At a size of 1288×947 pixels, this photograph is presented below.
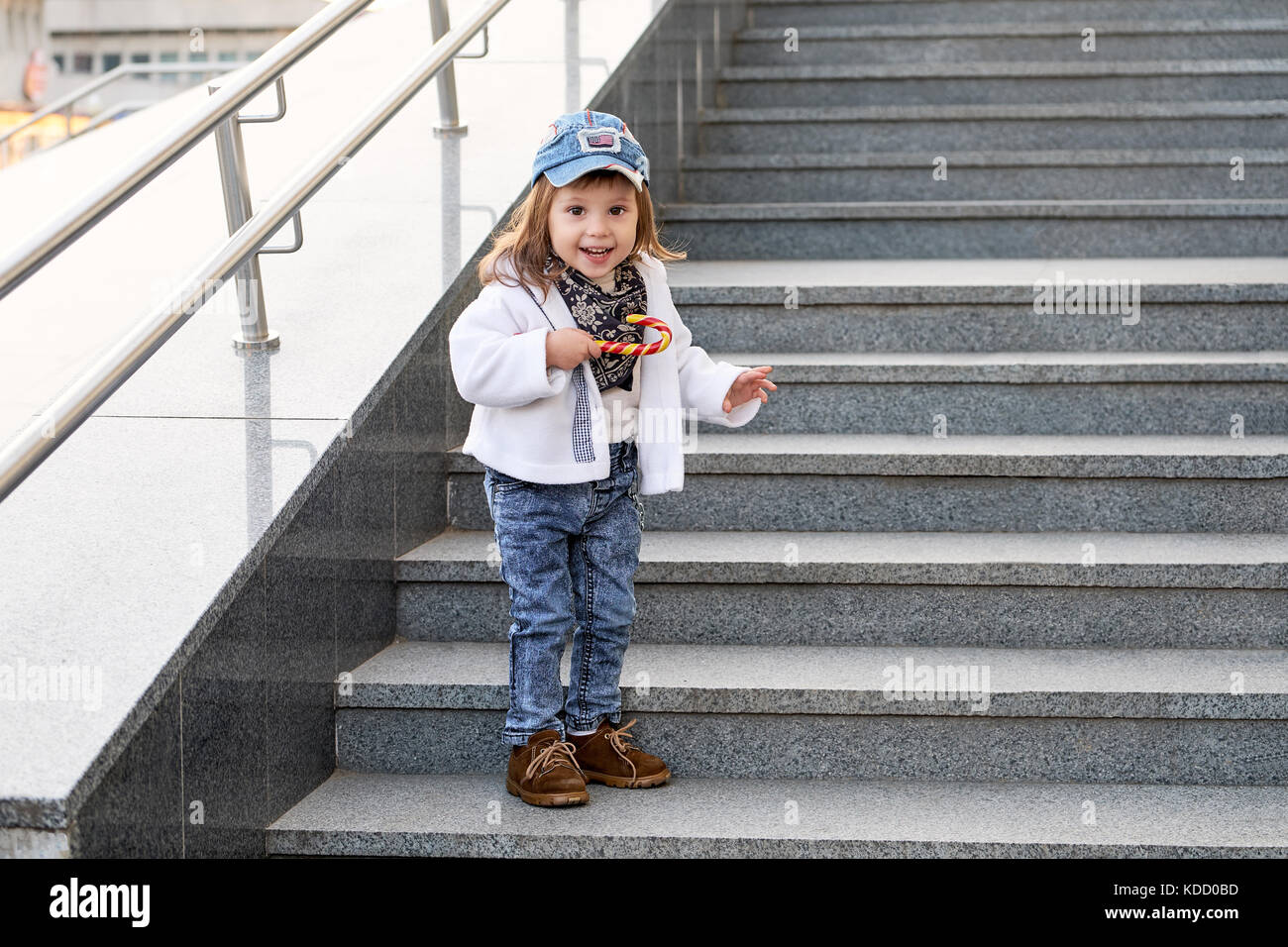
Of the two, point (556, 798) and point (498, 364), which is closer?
point (498, 364)

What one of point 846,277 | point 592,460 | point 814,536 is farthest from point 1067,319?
point 592,460

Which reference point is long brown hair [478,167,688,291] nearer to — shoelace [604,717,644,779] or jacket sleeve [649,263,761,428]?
jacket sleeve [649,263,761,428]

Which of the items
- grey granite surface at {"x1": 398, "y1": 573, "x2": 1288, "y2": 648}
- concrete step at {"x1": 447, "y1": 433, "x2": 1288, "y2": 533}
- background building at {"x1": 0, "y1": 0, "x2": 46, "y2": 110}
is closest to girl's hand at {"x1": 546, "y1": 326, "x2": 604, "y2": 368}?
grey granite surface at {"x1": 398, "y1": 573, "x2": 1288, "y2": 648}

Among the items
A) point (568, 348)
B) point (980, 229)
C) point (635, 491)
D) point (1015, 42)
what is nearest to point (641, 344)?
point (568, 348)

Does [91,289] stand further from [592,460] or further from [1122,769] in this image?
[1122,769]

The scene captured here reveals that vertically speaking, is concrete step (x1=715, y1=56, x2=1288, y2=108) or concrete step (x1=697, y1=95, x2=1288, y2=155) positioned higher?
concrete step (x1=715, y1=56, x2=1288, y2=108)

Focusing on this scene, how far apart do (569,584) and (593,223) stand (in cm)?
70

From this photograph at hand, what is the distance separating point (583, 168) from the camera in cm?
238

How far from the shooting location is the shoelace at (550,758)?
257cm

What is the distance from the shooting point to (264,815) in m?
2.47

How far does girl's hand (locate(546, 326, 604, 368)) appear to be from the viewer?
2.40 metres

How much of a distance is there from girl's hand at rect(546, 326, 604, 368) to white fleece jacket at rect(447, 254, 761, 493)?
0.02 meters

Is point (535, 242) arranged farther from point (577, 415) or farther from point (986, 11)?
point (986, 11)

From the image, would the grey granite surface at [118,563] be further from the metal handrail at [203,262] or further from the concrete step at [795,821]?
the concrete step at [795,821]
